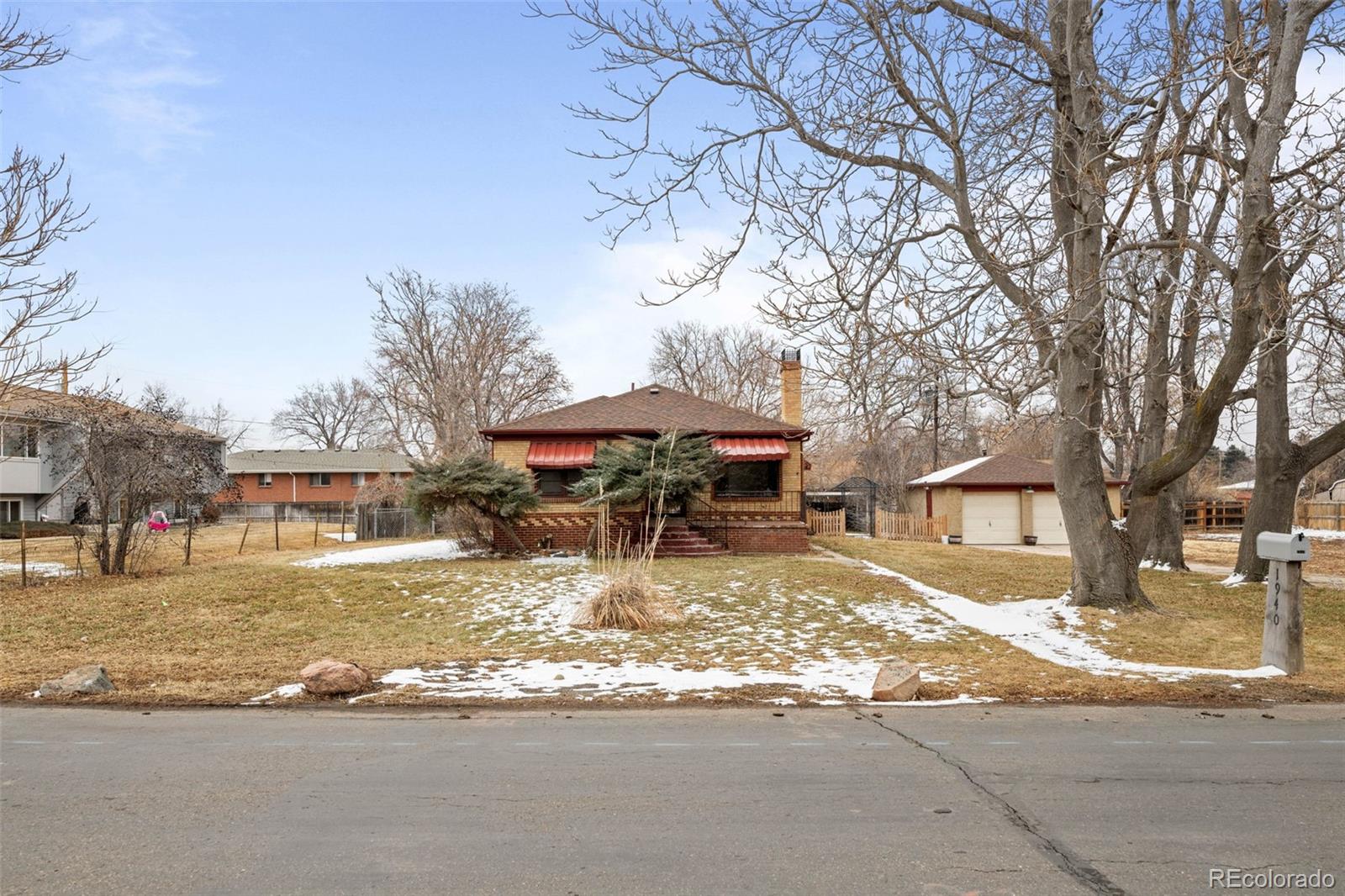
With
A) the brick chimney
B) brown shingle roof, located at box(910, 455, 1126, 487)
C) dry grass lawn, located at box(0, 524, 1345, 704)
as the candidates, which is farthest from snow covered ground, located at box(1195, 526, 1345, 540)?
dry grass lawn, located at box(0, 524, 1345, 704)

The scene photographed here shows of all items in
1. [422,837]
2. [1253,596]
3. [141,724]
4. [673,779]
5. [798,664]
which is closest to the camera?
[422,837]

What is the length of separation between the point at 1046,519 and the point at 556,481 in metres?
19.2

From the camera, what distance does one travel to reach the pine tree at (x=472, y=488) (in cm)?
1805

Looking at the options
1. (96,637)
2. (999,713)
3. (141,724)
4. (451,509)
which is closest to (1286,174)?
(999,713)

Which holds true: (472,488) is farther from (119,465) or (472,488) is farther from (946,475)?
(946,475)

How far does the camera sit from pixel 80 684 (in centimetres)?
709

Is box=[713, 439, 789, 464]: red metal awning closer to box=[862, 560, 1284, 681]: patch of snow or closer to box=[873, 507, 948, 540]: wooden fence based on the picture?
box=[862, 560, 1284, 681]: patch of snow

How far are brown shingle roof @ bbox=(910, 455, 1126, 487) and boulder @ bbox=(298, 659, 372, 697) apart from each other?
27.0 meters

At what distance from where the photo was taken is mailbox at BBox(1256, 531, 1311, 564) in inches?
313

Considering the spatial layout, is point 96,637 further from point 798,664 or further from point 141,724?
point 798,664

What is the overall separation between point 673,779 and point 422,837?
4.73 ft

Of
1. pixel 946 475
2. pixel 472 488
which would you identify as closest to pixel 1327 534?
pixel 946 475

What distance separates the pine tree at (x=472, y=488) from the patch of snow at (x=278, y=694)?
35.2 ft

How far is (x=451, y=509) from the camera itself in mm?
19516
